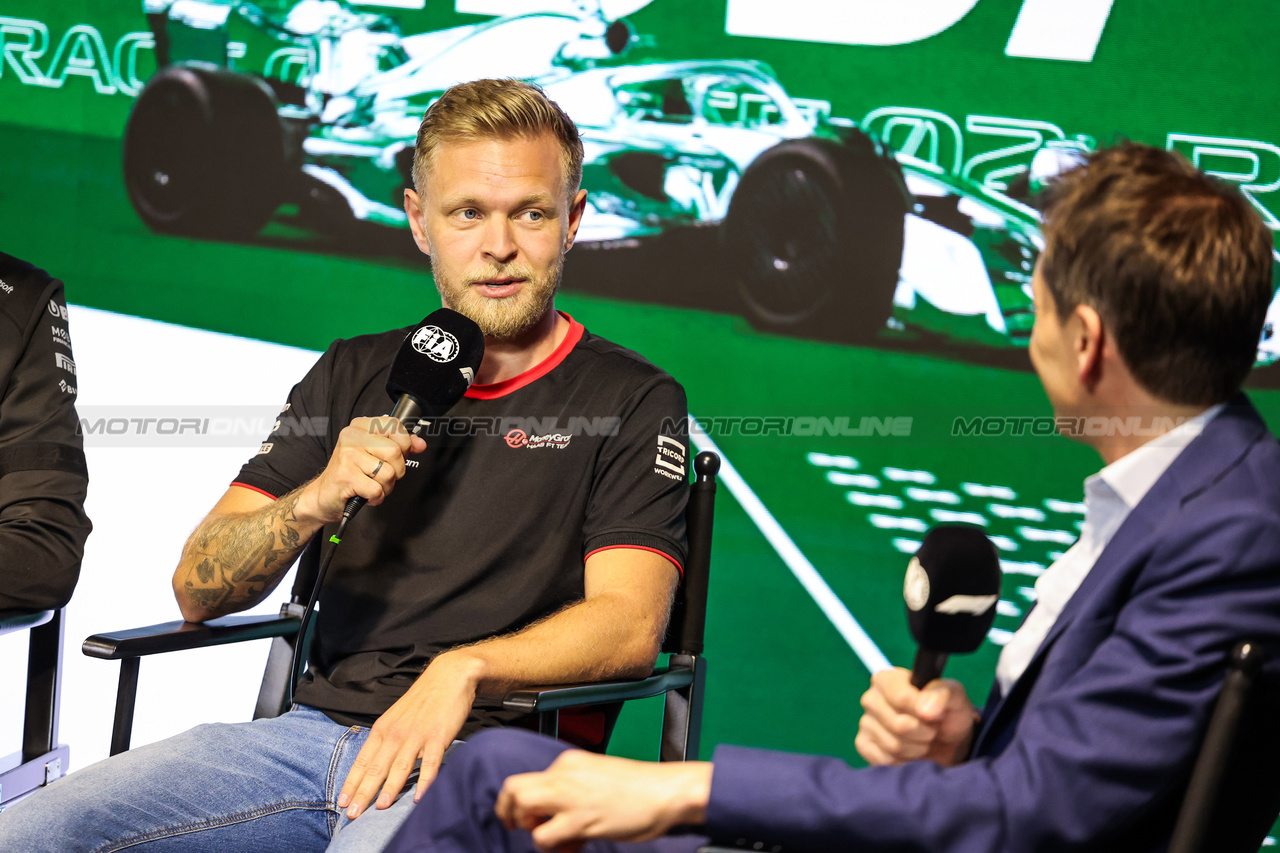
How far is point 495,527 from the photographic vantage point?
1.60m

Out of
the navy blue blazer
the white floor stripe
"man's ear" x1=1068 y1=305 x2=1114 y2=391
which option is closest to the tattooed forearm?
the navy blue blazer

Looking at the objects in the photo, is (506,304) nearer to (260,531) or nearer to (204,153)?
(260,531)

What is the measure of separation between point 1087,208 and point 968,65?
1825 mm

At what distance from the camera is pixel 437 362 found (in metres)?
1.47

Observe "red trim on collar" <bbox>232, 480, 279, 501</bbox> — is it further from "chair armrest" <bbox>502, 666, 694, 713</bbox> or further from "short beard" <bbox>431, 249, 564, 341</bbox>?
"chair armrest" <bbox>502, 666, 694, 713</bbox>

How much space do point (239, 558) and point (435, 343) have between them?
1.50 feet

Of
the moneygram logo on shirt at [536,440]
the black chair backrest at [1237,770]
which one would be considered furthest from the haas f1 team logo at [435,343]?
the black chair backrest at [1237,770]

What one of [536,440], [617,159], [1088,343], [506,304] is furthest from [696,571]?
[617,159]

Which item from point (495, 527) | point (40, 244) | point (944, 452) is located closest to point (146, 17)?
point (40, 244)

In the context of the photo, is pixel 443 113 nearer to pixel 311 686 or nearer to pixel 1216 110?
pixel 311 686

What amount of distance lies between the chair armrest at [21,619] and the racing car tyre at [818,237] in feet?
5.70

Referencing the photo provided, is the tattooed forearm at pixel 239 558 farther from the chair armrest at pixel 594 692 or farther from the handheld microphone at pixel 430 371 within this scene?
the chair armrest at pixel 594 692

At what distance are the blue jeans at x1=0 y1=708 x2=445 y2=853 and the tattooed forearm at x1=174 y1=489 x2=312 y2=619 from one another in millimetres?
219

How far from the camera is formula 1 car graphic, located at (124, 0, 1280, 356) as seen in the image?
8.70 ft
